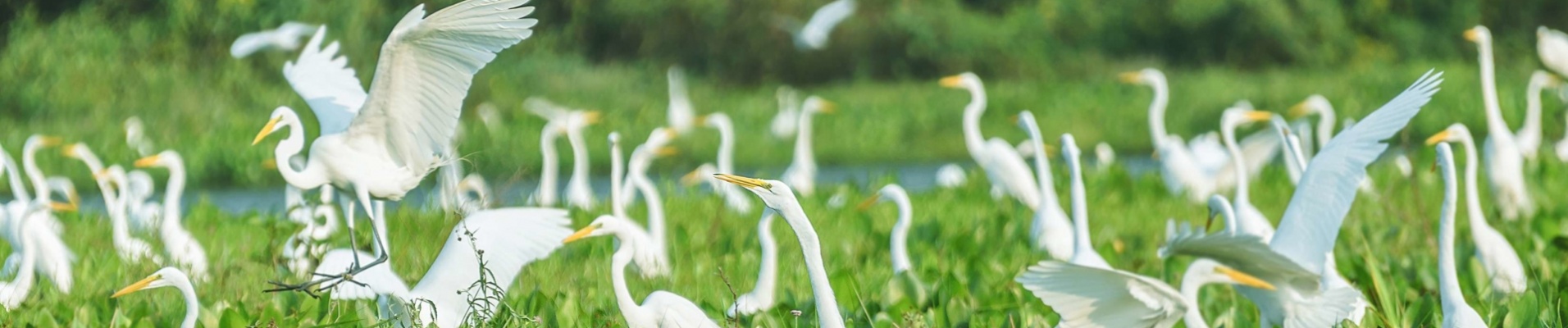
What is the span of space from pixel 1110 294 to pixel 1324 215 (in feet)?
2.22

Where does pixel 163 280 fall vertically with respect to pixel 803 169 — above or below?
above

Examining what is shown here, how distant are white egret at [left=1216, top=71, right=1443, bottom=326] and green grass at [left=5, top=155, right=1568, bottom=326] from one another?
0.77 ft

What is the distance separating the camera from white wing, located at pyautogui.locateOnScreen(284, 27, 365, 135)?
459 centimetres

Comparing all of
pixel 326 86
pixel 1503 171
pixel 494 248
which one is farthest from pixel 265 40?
pixel 1503 171

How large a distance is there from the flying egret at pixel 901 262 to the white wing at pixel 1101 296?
1.00m

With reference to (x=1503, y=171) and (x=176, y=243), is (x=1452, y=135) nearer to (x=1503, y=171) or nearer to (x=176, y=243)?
(x=1503, y=171)

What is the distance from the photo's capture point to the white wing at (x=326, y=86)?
4.59 m

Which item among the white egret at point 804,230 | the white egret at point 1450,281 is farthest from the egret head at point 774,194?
the white egret at point 1450,281

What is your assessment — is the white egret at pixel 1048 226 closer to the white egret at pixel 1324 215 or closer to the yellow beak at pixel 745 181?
the white egret at pixel 1324 215

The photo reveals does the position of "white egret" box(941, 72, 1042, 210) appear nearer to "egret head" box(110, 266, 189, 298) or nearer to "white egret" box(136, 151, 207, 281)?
"white egret" box(136, 151, 207, 281)

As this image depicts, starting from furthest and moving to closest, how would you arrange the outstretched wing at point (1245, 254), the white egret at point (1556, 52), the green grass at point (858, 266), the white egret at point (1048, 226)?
the white egret at point (1556, 52) → the white egret at point (1048, 226) → the green grass at point (858, 266) → the outstretched wing at point (1245, 254)

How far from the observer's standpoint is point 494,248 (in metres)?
3.75

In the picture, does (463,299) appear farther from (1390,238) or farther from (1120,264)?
(1390,238)

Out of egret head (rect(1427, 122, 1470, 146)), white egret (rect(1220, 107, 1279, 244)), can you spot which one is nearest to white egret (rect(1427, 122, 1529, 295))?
egret head (rect(1427, 122, 1470, 146))
